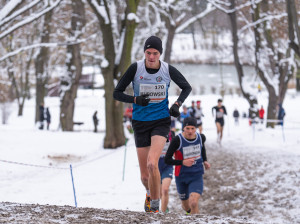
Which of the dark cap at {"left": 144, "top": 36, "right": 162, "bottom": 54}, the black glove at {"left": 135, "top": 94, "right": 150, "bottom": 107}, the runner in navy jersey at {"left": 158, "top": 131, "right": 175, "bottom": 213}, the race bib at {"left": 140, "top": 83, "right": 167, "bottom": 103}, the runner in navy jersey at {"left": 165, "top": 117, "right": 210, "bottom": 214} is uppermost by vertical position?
the dark cap at {"left": 144, "top": 36, "right": 162, "bottom": 54}

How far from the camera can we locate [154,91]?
16.8 feet

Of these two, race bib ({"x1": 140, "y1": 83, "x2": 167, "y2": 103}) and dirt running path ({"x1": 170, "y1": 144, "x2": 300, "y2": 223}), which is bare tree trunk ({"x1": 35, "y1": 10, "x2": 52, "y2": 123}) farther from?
race bib ({"x1": 140, "y1": 83, "x2": 167, "y2": 103})

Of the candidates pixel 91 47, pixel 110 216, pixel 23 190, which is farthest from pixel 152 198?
pixel 91 47

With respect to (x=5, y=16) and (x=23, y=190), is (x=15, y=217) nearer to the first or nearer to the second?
(x=23, y=190)

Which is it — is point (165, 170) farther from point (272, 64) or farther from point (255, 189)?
point (272, 64)

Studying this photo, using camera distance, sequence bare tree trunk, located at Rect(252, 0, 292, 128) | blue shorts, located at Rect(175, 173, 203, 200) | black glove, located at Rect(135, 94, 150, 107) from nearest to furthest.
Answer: black glove, located at Rect(135, 94, 150, 107) → blue shorts, located at Rect(175, 173, 203, 200) → bare tree trunk, located at Rect(252, 0, 292, 128)

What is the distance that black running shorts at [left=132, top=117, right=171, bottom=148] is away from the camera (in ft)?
16.9

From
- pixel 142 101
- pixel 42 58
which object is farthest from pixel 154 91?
pixel 42 58

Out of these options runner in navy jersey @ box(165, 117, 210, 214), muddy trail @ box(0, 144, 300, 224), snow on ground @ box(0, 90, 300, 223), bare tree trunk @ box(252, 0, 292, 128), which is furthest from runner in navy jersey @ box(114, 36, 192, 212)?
bare tree trunk @ box(252, 0, 292, 128)

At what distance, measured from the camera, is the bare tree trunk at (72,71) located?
2161 centimetres

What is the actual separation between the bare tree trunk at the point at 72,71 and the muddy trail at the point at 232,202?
1061 centimetres

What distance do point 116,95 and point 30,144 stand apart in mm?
10665

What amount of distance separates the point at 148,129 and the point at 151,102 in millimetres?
342

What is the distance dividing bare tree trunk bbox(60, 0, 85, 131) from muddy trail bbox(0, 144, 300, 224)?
10610 millimetres
